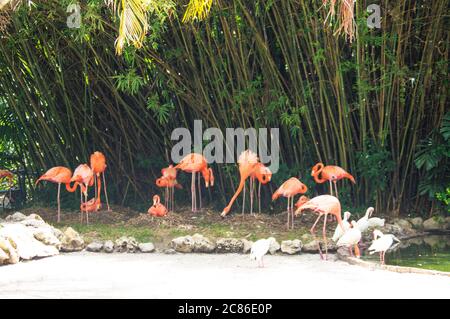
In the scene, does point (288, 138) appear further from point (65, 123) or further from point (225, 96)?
point (65, 123)

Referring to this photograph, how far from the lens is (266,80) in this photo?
9.43 m

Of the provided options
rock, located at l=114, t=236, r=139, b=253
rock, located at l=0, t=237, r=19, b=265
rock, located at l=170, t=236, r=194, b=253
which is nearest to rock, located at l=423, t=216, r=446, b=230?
rock, located at l=170, t=236, r=194, b=253

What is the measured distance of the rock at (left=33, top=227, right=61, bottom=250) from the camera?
801 centimetres

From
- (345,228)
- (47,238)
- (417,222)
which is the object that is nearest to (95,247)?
(47,238)

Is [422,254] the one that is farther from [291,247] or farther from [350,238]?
[291,247]

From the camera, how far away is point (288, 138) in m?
9.70

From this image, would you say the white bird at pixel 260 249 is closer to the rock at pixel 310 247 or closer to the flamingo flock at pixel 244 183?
the flamingo flock at pixel 244 183

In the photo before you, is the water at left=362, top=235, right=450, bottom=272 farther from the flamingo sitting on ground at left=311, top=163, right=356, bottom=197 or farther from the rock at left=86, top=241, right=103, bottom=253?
the rock at left=86, top=241, right=103, bottom=253

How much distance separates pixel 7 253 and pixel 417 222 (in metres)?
4.06

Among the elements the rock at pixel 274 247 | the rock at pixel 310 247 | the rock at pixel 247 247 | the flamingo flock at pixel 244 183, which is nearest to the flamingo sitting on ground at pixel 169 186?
the flamingo flock at pixel 244 183

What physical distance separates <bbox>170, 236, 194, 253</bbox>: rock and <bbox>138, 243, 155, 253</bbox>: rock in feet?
0.63

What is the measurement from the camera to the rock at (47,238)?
26.3ft

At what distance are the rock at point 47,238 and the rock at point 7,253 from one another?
1.70 feet
